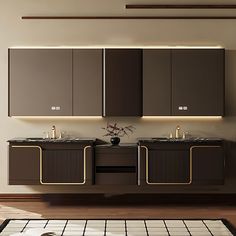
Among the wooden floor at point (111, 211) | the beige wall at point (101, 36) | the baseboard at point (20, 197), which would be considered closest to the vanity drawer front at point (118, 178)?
the wooden floor at point (111, 211)

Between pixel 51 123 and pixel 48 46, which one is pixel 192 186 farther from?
pixel 48 46

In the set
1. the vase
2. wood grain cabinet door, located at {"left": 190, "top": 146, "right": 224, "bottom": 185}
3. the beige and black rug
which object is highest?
the vase

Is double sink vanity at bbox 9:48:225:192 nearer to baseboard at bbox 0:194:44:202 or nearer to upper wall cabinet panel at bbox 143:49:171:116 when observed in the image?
upper wall cabinet panel at bbox 143:49:171:116

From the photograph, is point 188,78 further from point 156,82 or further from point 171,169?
point 171,169

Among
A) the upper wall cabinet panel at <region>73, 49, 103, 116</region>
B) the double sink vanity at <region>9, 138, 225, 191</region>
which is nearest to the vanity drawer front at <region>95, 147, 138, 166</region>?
the double sink vanity at <region>9, 138, 225, 191</region>

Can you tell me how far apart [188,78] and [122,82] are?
0.73 m

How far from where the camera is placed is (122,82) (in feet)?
19.9

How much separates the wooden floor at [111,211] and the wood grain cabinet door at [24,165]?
30 centimetres

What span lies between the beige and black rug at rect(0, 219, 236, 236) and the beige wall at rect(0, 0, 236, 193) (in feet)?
7.69

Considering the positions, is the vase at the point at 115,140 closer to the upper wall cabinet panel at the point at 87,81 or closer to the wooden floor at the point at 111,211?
Answer: the upper wall cabinet panel at the point at 87,81

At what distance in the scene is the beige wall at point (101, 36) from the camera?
6.15 m

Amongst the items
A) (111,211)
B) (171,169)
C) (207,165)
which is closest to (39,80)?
(111,211)

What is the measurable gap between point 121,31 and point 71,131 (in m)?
1.26

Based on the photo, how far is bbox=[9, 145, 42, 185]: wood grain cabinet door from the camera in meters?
5.81
